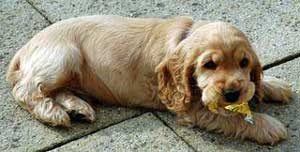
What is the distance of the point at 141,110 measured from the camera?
5.98 meters

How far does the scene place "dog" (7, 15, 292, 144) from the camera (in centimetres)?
537

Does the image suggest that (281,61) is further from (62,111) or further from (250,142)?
(62,111)

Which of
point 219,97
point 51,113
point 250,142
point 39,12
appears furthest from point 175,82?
point 39,12

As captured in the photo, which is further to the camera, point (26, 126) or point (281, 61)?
point (281, 61)

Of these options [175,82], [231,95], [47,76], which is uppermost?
[231,95]

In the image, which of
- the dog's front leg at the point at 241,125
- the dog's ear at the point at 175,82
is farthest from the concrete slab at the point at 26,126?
the dog's front leg at the point at 241,125

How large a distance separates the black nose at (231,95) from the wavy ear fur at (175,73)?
1.23ft

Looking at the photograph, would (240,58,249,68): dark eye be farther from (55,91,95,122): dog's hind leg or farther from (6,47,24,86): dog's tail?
(6,47,24,86): dog's tail

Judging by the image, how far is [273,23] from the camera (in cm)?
711

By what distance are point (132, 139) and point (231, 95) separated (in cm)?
91

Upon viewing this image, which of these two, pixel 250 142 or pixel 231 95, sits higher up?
pixel 231 95

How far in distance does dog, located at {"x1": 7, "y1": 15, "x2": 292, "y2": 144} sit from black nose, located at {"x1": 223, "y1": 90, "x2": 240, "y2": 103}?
0.04 m

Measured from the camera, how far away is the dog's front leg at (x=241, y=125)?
18.0 ft

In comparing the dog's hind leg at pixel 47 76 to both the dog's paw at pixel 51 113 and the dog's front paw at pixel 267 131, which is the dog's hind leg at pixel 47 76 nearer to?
the dog's paw at pixel 51 113
